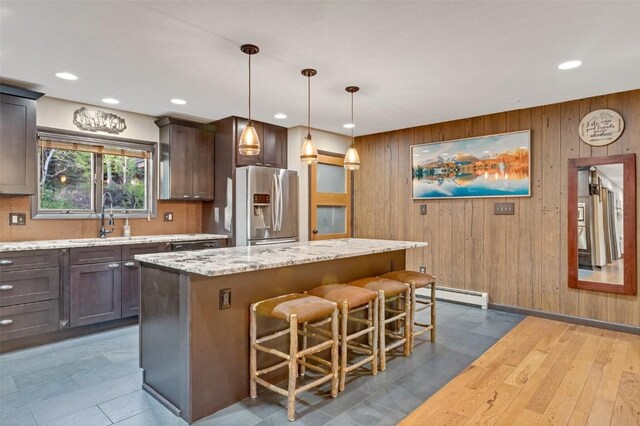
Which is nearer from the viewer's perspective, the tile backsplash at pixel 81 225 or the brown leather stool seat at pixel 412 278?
the brown leather stool seat at pixel 412 278

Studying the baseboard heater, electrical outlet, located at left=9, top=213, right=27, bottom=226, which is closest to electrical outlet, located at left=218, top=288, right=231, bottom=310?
electrical outlet, located at left=9, top=213, right=27, bottom=226

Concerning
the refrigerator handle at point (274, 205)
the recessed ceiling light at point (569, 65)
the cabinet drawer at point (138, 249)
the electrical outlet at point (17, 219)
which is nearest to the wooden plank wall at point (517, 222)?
the recessed ceiling light at point (569, 65)

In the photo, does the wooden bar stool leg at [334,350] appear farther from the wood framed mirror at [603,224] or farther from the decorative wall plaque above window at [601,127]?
the decorative wall plaque above window at [601,127]

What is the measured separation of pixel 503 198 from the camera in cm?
461

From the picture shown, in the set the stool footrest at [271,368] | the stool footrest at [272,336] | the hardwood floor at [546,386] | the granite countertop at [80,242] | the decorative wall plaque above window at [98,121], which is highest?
the decorative wall plaque above window at [98,121]

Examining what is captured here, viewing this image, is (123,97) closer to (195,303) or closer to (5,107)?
(5,107)

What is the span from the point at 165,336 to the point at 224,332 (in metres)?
0.39

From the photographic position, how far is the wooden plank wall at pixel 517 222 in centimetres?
397

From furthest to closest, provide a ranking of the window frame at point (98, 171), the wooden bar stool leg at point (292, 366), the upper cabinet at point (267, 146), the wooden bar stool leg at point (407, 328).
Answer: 1. the upper cabinet at point (267, 146)
2. the window frame at point (98, 171)
3. the wooden bar stool leg at point (407, 328)
4. the wooden bar stool leg at point (292, 366)

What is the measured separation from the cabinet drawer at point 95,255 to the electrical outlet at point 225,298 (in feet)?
7.29

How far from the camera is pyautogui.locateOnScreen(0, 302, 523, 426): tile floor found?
2.20 metres

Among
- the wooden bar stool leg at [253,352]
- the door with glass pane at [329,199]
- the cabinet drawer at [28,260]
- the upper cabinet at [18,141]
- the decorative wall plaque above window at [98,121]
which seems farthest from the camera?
the door with glass pane at [329,199]

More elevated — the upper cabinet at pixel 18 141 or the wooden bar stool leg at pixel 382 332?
the upper cabinet at pixel 18 141

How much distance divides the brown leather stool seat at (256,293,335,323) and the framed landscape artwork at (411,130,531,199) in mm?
3207
